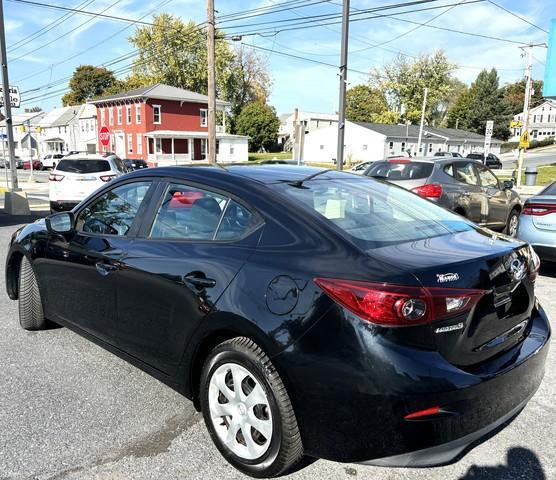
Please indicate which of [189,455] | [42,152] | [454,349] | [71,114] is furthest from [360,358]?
[42,152]

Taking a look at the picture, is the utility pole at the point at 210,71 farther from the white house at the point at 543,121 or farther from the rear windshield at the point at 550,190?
the white house at the point at 543,121

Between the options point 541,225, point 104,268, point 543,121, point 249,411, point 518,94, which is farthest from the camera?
point 518,94

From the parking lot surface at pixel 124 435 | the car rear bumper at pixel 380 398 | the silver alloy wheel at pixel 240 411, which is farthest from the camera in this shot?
the parking lot surface at pixel 124 435

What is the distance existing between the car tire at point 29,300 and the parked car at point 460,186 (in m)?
5.98

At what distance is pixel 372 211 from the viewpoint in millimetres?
2943

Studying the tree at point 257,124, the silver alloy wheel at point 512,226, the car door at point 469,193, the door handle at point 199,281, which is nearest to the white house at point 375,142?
the tree at point 257,124

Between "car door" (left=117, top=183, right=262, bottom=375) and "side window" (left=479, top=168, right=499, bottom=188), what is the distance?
7212mm

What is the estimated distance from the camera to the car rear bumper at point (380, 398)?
2.05m

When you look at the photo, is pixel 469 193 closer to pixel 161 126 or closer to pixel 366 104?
pixel 161 126

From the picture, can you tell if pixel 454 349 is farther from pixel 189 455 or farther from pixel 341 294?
pixel 189 455

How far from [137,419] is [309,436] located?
52.9 inches

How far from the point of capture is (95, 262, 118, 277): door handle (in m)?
3.27

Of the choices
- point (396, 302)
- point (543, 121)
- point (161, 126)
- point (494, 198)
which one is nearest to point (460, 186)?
point (494, 198)

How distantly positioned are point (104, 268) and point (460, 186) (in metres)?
6.77
